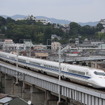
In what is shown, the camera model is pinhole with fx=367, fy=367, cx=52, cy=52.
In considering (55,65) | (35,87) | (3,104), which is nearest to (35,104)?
(35,87)

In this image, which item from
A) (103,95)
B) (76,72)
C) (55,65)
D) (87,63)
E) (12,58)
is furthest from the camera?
(87,63)

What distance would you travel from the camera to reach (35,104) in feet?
194

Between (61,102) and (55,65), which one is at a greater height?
(55,65)

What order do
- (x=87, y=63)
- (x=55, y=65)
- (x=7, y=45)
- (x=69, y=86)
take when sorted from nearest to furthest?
(x=69, y=86)
(x=55, y=65)
(x=87, y=63)
(x=7, y=45)

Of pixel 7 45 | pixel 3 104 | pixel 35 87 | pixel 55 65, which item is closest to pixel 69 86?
pixel 3 104

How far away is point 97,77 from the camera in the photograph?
3762 cm

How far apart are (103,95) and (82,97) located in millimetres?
5618

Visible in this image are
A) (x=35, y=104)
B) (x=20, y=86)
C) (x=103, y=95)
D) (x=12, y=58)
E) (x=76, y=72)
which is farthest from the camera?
(x=12, y=58)

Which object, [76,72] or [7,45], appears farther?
[7,45]

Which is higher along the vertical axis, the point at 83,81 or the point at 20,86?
the point at 83,81

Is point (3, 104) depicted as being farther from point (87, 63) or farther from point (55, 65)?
point (87, 63)

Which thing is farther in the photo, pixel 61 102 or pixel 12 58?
pixel 12 58

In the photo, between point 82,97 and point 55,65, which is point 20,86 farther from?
point 82,97

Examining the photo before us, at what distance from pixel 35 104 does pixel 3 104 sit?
19.9m
